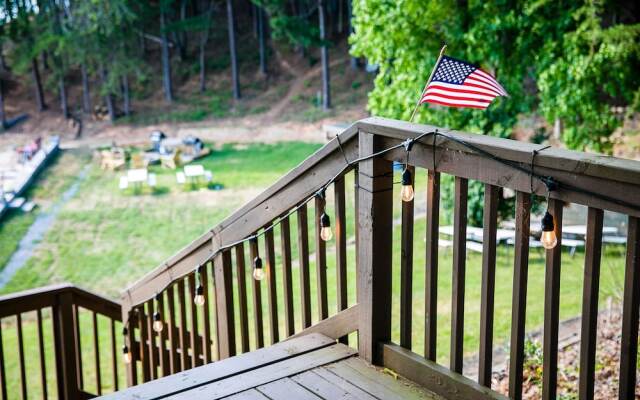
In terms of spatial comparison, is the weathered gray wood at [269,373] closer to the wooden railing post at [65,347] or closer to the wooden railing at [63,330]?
the wooden railing at [63,330]

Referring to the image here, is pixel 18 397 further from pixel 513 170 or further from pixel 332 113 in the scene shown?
pixel 332 113

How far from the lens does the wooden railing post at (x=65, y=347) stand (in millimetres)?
4469

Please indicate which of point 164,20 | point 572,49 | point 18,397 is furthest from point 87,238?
point 164,20

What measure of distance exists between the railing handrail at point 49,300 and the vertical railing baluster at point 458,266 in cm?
253

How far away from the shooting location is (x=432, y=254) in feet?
8.98

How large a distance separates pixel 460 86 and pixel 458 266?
821mm

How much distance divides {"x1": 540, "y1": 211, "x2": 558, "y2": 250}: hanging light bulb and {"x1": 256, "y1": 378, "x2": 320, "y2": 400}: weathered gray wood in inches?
42.4

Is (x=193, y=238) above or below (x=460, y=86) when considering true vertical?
below

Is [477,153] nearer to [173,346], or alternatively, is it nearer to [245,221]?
[245,221]

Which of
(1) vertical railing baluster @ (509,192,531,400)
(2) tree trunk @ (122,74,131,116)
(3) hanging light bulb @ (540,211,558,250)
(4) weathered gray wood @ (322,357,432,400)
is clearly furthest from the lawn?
(2) tree trunk @ (122,74,131,116)

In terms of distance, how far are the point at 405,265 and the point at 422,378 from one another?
1.44 feet

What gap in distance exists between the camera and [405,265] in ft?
9.39

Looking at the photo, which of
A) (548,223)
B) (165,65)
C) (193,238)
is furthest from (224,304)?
(165,65)

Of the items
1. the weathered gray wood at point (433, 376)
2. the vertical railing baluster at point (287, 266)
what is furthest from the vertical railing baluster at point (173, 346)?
the weathered gray wood at point (433, 376)
